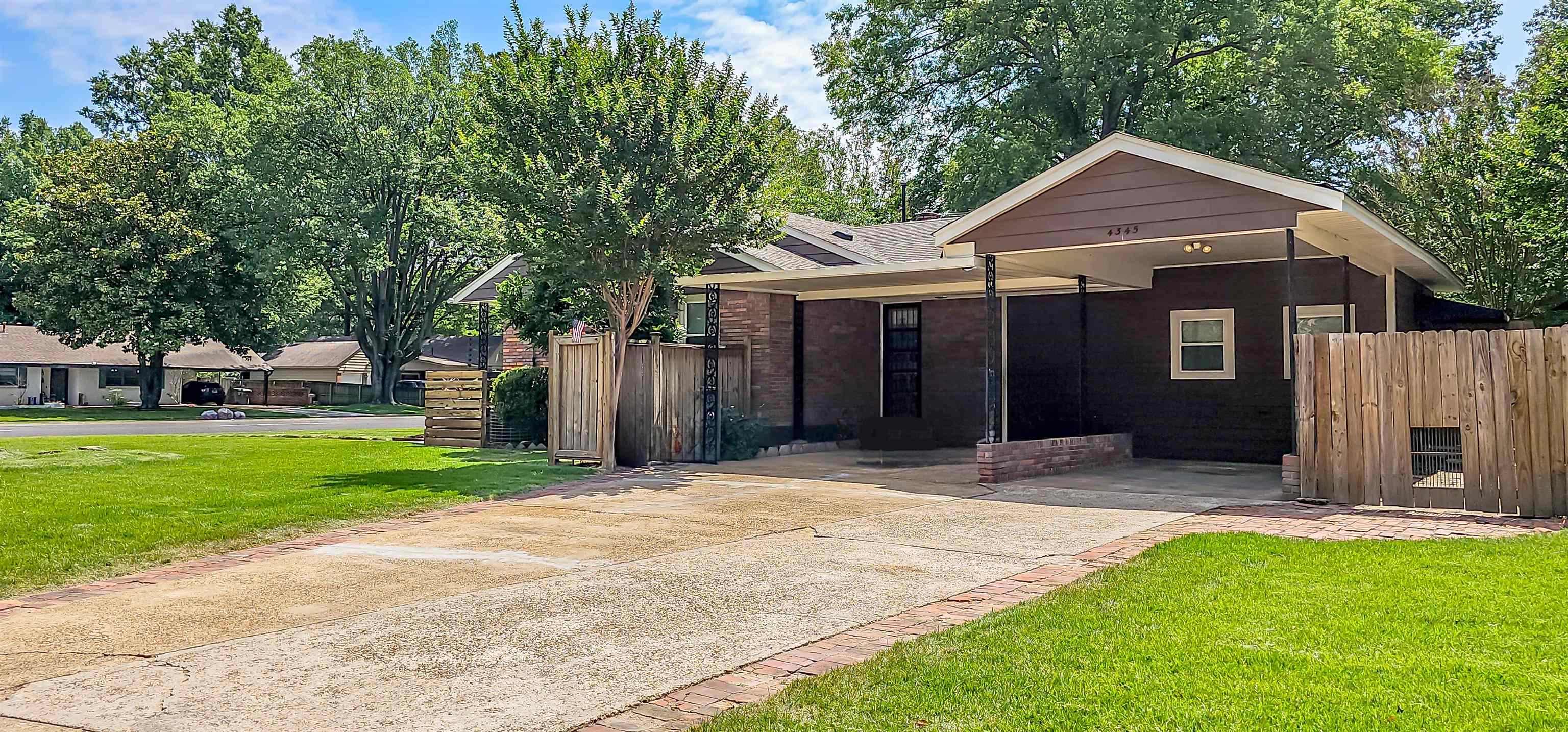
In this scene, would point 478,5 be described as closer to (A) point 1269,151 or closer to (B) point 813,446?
(B) point 813,446

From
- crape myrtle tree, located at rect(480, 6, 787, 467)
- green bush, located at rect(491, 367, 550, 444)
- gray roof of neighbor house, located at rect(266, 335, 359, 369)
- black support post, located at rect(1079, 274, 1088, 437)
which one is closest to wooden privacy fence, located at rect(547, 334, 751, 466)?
crape myrtle tree, located at rect(480, 6, 787, 467)

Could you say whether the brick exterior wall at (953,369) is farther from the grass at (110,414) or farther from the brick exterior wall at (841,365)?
the grass at (110,414)

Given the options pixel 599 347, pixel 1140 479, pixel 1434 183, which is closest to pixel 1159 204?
pixel 1140 479

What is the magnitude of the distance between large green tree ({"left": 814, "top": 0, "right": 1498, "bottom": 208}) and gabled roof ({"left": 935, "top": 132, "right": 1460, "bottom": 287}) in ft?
48.1

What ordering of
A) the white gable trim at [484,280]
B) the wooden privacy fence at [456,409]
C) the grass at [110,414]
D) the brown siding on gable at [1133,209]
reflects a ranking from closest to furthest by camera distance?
the brown siding on gable at [1133,209] → the wooden privacy fence at [456,409] → the white gable trim at [484,280] → the grass at [110,414]

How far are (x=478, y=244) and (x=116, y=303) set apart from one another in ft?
41.4

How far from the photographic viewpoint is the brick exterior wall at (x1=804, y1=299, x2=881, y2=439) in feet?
60.0

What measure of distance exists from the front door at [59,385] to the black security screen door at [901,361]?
45408 mm

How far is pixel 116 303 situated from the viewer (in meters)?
38.2

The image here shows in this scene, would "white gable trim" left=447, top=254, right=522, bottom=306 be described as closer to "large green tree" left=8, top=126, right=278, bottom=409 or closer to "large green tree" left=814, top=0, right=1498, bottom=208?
"large green tree" left=814, top=0, right=1498, bottom=208

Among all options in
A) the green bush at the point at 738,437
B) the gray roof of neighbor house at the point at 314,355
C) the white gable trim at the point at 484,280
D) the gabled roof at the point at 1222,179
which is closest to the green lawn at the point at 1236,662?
the gabled roof at the point at 1222,179

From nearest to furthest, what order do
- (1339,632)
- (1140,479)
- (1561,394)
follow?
(1339,632) < (1561,394) < (1140,479)

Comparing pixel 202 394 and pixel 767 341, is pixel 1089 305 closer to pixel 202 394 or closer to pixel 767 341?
pixel 767 341

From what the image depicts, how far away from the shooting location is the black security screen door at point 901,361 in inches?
757
